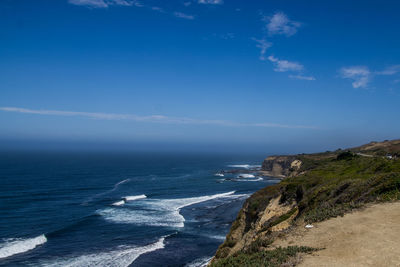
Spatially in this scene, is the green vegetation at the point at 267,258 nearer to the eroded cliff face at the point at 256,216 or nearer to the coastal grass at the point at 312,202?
the coastal grass at the point at 312,202

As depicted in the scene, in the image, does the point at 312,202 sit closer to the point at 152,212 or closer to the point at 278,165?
the point at 152,212

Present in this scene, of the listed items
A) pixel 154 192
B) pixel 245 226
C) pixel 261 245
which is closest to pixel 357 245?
pixel 261 245

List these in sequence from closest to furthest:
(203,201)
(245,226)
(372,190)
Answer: (372,190), (245,226), (203,201)

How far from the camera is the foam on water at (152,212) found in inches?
1697

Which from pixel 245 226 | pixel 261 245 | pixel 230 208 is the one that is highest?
pixel 261 245

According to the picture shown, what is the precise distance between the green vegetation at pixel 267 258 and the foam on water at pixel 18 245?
3013 centimetres

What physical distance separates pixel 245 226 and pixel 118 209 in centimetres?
3076

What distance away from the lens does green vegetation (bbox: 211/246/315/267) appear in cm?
857

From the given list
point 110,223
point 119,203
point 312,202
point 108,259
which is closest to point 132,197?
point 119,203

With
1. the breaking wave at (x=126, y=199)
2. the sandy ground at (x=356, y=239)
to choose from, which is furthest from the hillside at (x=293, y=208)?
the breaking wave at (x=126, y=199)

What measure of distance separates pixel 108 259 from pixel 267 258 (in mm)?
24908

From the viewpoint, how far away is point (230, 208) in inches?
2112

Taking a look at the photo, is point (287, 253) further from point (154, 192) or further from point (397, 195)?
point (154, 192)

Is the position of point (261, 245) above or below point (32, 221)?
above
